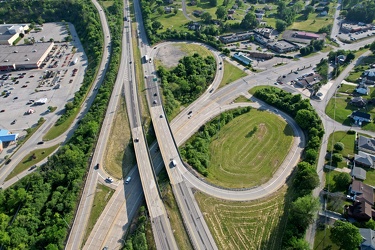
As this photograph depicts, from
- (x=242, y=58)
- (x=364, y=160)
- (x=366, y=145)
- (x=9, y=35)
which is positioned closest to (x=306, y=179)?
(x=364, y=160)

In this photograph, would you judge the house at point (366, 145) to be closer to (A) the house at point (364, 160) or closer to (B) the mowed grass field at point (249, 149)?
(A) the house at point (364, 160)

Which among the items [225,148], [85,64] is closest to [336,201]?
[225,148]

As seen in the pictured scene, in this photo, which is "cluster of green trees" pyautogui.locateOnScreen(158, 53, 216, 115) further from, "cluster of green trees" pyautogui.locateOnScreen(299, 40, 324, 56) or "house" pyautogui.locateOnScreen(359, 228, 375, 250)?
"house" pyautogui.locateOnScreen(359, 228, 375, 250)

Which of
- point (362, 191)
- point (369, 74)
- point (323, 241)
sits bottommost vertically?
point (323, 241)

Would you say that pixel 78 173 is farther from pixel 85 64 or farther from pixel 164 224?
pixel 85 64

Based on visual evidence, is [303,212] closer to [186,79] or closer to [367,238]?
[367,238]

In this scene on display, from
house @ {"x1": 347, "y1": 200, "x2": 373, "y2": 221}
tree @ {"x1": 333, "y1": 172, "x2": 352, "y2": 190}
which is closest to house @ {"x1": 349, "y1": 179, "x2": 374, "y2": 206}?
tree @ {"x1": 333, "y1": 172, "x2": 352, "y2": 190}

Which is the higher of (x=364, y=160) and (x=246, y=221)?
(x=364, y=160)
